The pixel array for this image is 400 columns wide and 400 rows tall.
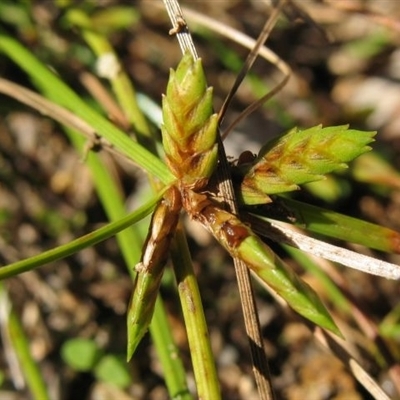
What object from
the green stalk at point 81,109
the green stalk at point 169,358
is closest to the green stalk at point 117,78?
the green stalk at point 81,109

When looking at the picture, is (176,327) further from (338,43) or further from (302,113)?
(338,43)

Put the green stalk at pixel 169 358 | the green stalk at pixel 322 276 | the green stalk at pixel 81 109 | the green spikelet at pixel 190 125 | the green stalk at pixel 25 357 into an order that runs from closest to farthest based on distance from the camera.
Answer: the green spikelet at pixel 190 125 < the green stalk at pixel 81 109 < the green stalk at pixel 169 358 < the green stalk at pixel 25 357 < the green stalk at pixel 322 276

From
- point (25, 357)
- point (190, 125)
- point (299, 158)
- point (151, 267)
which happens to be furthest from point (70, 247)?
point (25, 357)

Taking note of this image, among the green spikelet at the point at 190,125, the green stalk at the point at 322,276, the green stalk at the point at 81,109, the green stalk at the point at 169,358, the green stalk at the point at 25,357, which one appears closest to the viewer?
the green spikelet at the point at 190,125

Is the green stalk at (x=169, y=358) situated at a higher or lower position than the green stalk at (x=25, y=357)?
lower

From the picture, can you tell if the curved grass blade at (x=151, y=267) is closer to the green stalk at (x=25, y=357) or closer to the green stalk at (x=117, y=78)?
the green stalk at (x=117, y=78)

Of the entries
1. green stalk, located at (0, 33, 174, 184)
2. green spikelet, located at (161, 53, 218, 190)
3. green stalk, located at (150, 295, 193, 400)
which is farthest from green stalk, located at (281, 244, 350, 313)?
green spikelet, located at (161, 53, 218, 190)
